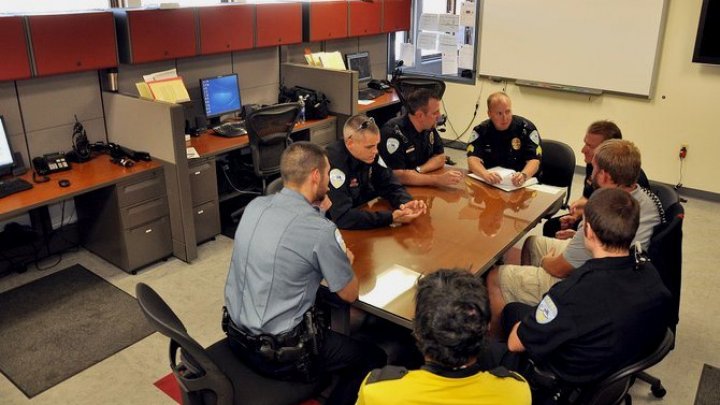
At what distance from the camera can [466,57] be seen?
636 cm

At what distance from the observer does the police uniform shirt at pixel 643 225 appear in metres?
2.52

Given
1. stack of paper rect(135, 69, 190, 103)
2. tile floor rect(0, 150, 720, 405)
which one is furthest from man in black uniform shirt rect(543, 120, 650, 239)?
stack of paper rect(135, 69, 190, 103)

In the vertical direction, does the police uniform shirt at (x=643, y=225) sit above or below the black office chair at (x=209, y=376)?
above

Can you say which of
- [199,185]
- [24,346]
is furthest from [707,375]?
[24,346]

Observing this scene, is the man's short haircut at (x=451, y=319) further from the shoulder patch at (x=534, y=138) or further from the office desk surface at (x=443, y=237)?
the shoulder patch at (x=534, y=138)

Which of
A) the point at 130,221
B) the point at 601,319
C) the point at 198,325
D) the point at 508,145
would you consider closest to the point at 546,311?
the point at 601,319

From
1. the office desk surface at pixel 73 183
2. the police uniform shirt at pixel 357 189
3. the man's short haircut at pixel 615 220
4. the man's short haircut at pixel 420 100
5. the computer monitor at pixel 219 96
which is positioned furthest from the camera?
the computer monitor at pixel 219 96

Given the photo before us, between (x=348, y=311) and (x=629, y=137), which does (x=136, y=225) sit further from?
(x=629, y=137)

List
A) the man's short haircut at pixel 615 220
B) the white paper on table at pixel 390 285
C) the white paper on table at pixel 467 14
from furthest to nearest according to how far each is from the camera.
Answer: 1. the white paper on table at pixel 467 14
2. the white paper on table at pixel 390 285
3. the man's short haircut at pixel 615 220

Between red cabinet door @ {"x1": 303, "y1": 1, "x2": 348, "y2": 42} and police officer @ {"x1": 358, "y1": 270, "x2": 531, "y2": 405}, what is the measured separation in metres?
4.27

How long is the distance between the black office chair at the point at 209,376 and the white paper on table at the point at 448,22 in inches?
201

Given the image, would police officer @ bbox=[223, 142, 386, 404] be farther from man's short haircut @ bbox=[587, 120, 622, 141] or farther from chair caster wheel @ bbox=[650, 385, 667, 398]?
man's short haircut @ bbox=[587, 120, 622, 141]

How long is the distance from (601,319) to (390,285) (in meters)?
0.77

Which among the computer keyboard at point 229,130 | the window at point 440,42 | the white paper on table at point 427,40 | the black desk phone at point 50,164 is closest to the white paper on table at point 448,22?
the window at point 440,42
